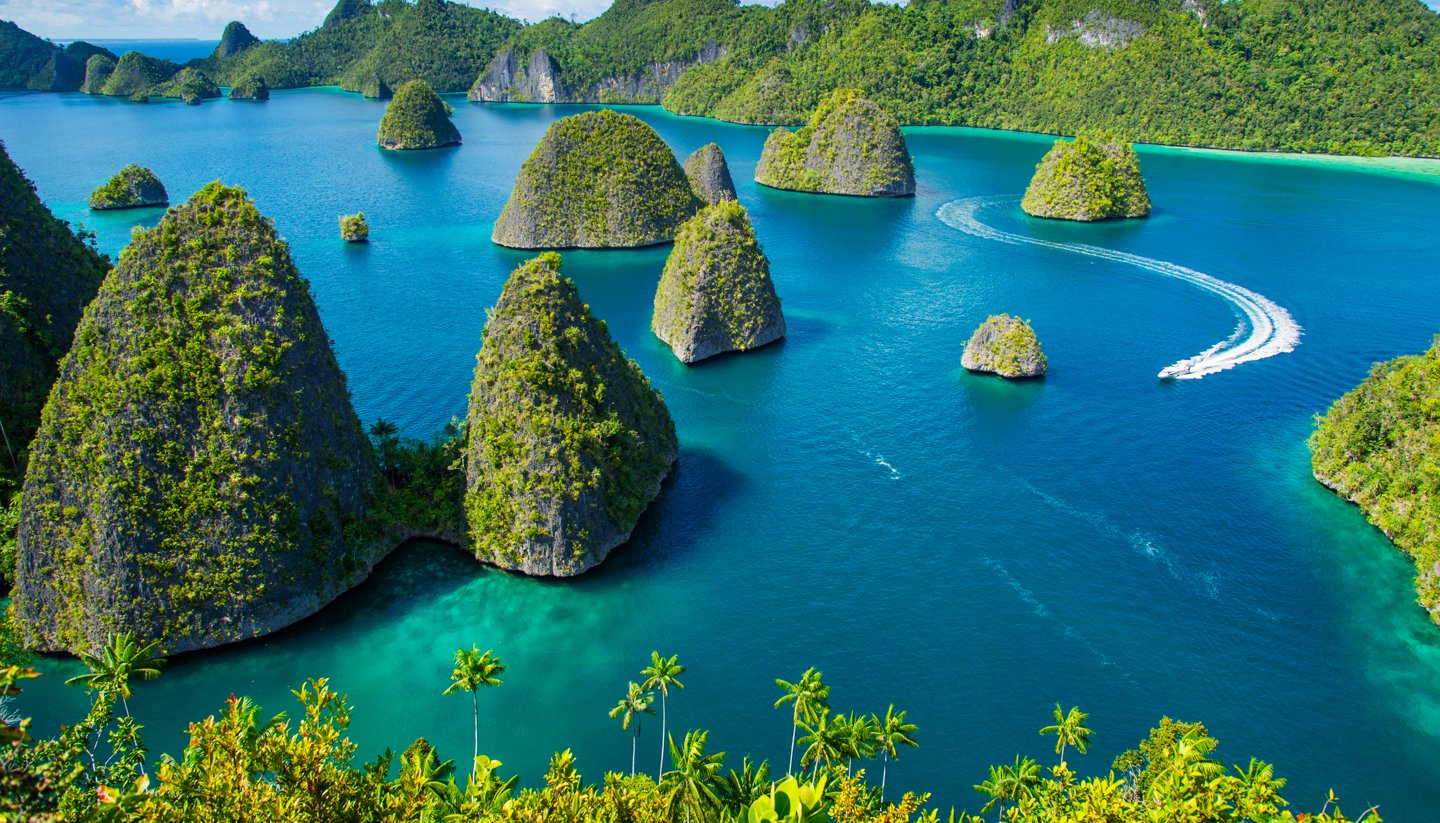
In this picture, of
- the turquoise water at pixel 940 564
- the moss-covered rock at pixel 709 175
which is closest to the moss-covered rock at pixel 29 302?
the turquoise water at pixel 940 564

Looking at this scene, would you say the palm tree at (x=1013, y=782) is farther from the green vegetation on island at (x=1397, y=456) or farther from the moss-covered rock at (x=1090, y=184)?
the moss-covered rock at (x=1090, y=184)

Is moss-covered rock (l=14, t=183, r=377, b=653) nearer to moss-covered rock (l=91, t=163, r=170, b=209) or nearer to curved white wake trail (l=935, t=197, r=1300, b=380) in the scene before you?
curved white wake trail (l=935, t=197, r=1300, b=380)

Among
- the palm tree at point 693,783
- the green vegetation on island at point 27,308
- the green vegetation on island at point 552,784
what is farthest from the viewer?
the green vegetation on island at point 27,308

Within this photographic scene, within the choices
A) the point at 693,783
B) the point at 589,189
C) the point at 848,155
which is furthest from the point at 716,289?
the point at 848,155

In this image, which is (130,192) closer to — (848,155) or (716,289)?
(716,289)

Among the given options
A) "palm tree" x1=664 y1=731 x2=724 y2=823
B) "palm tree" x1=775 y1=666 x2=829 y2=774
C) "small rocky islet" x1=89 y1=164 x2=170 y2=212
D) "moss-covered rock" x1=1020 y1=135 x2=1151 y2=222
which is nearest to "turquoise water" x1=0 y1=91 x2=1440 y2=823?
"palm tree" x1=775 y1=666 x2=829 y2=774

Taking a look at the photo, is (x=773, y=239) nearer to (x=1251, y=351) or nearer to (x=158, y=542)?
(x=1251, y=351)

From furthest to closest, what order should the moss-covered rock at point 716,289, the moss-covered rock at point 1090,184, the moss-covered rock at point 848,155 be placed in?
1. the moss-covered rock at point 848,155
2. the moss-covered rock at point 1090,184
3. the moss-covered rock at point 716,289
